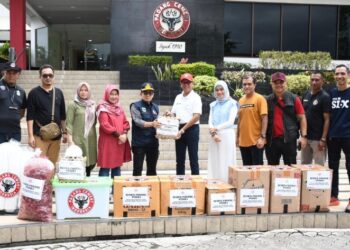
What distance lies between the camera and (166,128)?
16.7 feet

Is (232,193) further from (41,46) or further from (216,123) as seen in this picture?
(41,46)

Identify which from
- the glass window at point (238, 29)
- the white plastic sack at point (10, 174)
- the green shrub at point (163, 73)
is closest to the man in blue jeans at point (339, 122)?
the white plastic sack at point (10, 174)

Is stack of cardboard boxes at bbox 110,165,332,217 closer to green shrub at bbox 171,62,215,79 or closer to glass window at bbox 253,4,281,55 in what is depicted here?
green shrub at bbox 171,62,215,79

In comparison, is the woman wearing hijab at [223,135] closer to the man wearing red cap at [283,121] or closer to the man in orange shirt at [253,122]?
the man in orange shirt at [253,122]

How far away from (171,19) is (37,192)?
11477 mm

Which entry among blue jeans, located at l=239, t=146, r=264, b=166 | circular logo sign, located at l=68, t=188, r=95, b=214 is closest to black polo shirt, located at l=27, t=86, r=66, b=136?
circular logo sign, located at l=68, t=188, r=95, b=214

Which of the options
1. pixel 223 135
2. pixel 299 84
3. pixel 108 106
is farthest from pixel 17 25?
pixel 223 135

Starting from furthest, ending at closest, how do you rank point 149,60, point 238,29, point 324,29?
point 324,29
point 238,29
point 149,60

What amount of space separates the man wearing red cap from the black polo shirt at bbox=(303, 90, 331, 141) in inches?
4.7

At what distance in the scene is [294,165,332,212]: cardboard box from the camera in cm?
444

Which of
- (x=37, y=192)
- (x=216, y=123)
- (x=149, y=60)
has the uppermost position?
(x=149, y=60)

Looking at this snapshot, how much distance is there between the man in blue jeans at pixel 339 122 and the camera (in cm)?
462

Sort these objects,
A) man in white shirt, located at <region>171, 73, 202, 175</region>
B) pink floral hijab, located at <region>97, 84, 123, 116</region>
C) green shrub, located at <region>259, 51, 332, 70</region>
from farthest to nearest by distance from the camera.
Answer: green shrub, located at <region>259, 51, 332, 70</region> → man in white shirt, located at <region>171, 73, 202, 175</region> → pink floral hijab, located at <region>97, 84, 123, 116</region>

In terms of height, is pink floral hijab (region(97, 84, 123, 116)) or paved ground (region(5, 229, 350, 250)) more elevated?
pink floral hijab (region(97, 84, 123, 116))
